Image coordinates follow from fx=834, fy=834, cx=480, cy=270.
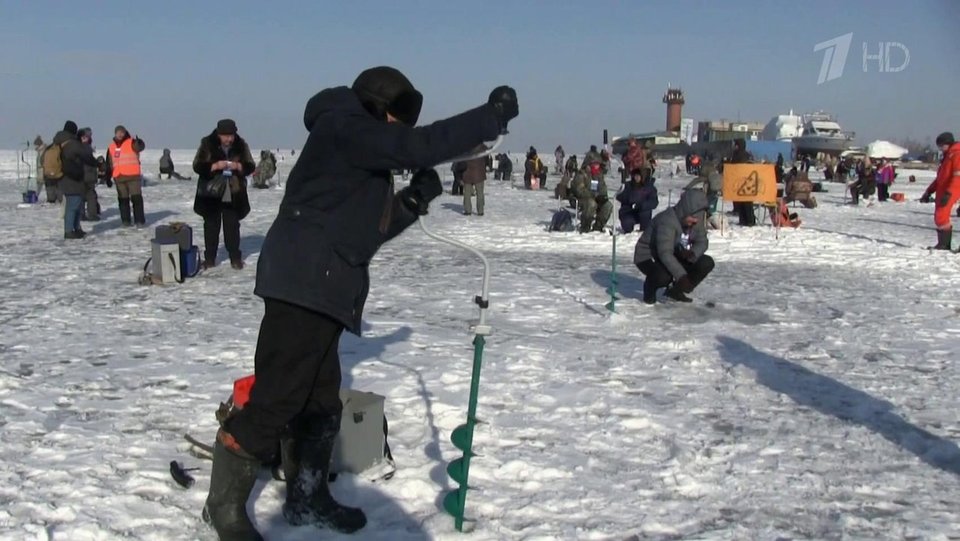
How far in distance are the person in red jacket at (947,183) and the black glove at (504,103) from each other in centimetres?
1170

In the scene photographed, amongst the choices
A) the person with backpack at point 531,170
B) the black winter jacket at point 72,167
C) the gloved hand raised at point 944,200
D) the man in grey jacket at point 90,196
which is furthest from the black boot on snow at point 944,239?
the person with backpack at point 531,170

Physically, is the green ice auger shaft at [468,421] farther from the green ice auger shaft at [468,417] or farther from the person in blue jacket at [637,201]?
the person in blue jacket at [637,201]

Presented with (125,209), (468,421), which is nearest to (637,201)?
(125,209)

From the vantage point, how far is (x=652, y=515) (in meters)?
3.48

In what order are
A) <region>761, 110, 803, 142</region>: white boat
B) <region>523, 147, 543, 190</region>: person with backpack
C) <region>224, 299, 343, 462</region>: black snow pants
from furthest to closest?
<region>761, 110, 803, 142</region>: white boat
<region>523, 147, 543, 190</region>: person with backpack
<region>224, 299, 343, 462</region>: black snow pants

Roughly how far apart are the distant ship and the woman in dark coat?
206 feet

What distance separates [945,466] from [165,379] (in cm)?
438

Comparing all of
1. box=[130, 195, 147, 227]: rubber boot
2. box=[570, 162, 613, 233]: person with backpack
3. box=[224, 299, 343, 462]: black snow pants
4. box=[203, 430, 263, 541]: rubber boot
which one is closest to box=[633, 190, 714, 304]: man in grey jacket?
box=[224, 299, 343, 462]: black snow pants

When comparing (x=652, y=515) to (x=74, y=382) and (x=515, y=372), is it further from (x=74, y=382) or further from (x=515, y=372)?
(x=74, y=382)

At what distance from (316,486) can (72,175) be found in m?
10.2

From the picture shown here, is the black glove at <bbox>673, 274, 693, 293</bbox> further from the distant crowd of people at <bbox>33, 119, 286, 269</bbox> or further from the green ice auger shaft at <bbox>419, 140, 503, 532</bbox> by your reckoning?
the green ice auger shaft at <bbox>419, 140, 503, 532</bbox>

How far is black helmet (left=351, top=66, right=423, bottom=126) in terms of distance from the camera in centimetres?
287

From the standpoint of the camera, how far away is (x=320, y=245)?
2842 mm

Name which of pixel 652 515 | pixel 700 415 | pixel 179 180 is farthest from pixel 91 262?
pixel 179 180
